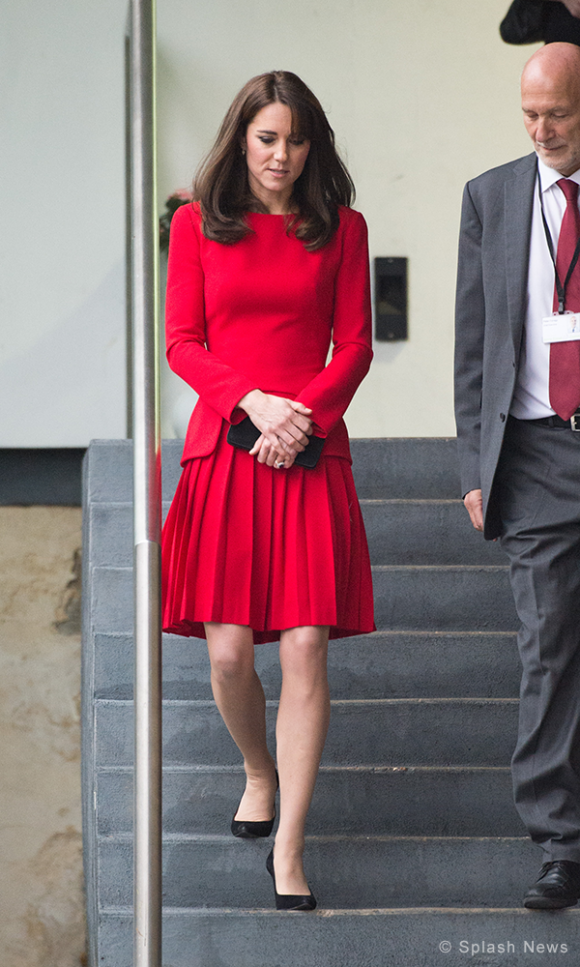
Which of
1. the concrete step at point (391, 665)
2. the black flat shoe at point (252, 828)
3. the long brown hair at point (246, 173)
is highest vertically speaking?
the long brown hair at point (246, 173)

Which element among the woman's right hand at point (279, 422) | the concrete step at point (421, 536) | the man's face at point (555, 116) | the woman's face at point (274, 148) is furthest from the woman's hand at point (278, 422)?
the concrete step at point (421, 536)

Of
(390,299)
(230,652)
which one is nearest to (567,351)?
(230,652)

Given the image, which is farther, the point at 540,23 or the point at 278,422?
the point at 540,23

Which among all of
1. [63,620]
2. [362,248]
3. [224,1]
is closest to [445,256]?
[224,1]

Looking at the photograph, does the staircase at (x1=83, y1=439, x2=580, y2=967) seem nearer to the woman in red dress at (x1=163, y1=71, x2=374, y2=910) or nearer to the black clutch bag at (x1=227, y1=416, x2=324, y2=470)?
the woman in red dress at (x1=163, y1=71, x2=374, y2=910)

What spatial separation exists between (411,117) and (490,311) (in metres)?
3.30

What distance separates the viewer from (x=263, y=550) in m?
2.01

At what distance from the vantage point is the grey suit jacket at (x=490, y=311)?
80.0 inches

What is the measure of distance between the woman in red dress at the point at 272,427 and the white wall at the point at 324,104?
2599 millimetres

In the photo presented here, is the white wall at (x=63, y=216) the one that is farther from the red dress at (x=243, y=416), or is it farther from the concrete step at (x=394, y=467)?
the red dress at (x=243, y=416)

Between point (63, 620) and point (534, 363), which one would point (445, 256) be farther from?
point (534, 363)

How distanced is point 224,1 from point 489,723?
3797 mm

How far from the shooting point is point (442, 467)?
343 cm

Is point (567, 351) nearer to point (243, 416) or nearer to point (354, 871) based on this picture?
point (243, 416)
